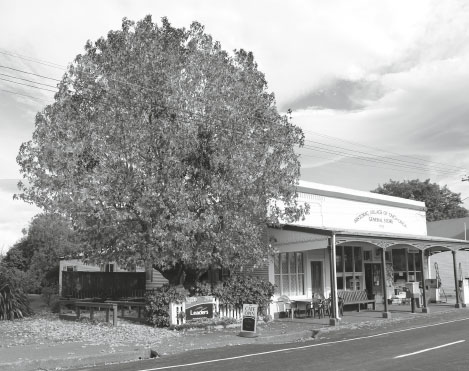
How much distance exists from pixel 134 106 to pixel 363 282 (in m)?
14.3

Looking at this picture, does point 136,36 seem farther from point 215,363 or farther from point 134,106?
point 215,363

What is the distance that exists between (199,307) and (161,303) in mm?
1222

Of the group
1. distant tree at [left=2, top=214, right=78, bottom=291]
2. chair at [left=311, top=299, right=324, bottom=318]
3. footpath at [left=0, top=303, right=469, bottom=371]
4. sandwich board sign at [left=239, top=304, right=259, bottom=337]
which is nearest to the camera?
footpath at [left=0, top=303, right=469, bottom=371]

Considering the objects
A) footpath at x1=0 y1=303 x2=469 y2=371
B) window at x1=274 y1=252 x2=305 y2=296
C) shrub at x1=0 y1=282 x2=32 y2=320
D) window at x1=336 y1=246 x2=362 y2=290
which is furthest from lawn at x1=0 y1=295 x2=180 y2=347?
window at x1=336 y1=246 x2=362 y2=290

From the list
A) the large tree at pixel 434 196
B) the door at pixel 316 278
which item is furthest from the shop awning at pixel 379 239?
the large tree at pixel 434 196

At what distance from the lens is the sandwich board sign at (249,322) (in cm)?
1512

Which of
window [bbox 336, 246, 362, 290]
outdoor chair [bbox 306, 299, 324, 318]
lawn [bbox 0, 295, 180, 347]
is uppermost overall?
window [bbox 336, 246, 362, 290]

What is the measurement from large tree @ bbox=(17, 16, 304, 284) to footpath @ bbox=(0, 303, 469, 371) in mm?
2640

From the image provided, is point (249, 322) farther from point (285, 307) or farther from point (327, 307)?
point (327, 307)

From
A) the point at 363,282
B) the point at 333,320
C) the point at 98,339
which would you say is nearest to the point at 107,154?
the point at 98,339

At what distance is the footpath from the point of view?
10.9 m

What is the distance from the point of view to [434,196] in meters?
63.3

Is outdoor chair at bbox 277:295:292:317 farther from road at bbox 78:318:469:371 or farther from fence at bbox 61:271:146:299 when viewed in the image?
fence at bbox 61:271:146:299

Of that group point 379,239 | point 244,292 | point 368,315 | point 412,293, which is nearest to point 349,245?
point 412,293
